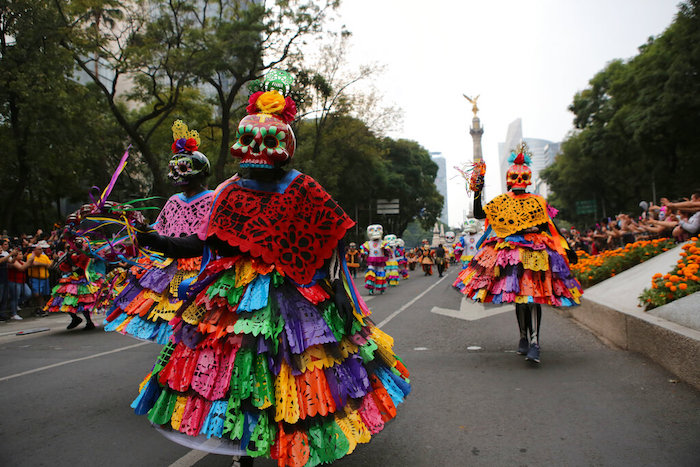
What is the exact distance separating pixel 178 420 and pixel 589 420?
9.74 ft

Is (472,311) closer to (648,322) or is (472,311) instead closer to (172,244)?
(648,322)

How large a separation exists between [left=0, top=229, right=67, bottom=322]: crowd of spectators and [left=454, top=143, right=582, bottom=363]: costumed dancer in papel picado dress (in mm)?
9388

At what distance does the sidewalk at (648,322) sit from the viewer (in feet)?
15.4

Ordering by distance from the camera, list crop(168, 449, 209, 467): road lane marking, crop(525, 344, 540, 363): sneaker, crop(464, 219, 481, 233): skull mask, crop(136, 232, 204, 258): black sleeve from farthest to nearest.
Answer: crop(464, 219, 481, 233): skull mask
crop(525, 344, 540, 363): sneaker
crop(168, 449, 209, 467): road lane marking
crop(136, 232, 204, 258): black sleeve

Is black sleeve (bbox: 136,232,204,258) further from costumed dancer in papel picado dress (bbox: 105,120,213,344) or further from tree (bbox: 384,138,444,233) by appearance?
tree (bbox: 384,138,444,233)

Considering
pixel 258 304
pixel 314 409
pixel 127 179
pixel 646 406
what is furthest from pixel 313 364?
pixel 127 179

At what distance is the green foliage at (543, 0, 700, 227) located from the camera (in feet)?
75.2

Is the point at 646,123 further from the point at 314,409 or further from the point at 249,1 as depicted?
the point at 314,409

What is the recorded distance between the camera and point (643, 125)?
988 inches

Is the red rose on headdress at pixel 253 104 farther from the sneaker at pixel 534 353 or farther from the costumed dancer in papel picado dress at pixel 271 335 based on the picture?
the sneaker at pixel 534 353

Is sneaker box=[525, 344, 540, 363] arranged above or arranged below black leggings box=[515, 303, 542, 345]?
below

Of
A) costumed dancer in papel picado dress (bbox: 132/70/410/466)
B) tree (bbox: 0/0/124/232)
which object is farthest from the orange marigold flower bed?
tree (bbox: 0/0/124/232)

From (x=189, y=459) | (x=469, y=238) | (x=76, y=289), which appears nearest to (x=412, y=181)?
(x=469, y=238)

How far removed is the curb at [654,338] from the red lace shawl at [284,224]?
3.45 m
